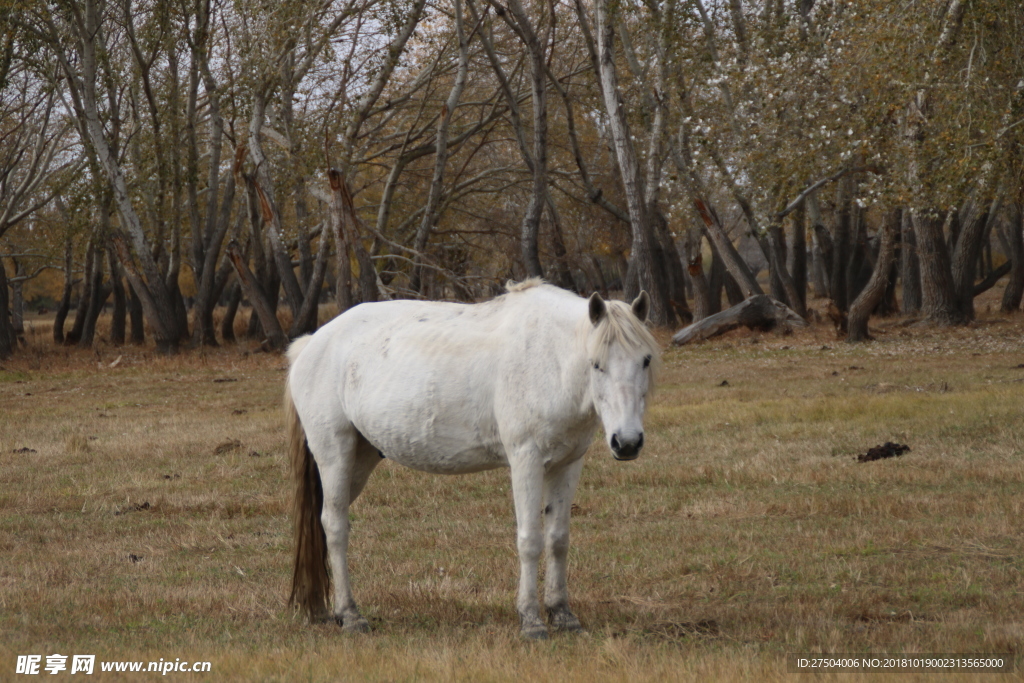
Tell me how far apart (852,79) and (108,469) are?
11.3m

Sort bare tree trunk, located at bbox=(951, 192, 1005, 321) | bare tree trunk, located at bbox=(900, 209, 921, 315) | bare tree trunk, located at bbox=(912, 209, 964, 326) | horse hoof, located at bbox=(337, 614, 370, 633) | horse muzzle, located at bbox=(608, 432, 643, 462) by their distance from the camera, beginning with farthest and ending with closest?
bare tree trunk, located at bbox=(900, 209, 921, 315), bare tree trunk, located at bbox=(951, 192, 1005, 321), bare tree trunk, located at bbox=(912, 209, 964, 326), horse hoof, located at bbox=(337, 614, 370, 633), horse muzzle, located at bbox=(608, 432, 643, 462)

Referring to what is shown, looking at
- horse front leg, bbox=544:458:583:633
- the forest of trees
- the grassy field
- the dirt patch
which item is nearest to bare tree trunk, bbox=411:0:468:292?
the forest of trees

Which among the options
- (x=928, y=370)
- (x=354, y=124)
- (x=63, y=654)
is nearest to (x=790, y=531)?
(x=63, y=654)

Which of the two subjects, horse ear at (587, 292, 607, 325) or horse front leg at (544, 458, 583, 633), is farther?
horse front leg at (544, 458, 583, 633)

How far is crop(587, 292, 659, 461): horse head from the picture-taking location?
496 cm

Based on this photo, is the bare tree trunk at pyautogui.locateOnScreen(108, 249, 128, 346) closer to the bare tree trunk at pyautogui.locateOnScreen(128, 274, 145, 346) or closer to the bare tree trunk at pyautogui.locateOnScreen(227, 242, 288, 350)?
the bare tree trunk at pyautogui.locateOnScreen(128, 274, 145, 346)

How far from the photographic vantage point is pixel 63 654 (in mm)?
5062

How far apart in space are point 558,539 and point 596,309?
1353 mm

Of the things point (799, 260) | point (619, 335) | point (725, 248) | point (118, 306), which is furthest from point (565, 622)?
point (118, 306)

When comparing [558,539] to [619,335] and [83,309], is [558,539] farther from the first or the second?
[83,309]

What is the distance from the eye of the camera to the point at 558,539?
562cm

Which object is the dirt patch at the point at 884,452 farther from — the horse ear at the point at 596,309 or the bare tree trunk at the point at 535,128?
the bare tree trunk at the point at 535,128

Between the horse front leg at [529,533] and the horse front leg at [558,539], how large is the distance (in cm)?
15

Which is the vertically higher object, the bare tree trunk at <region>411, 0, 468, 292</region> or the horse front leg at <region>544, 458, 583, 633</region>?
the bare tree trunk at <region>411, 0, 468, 292</region>
